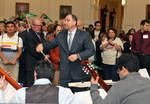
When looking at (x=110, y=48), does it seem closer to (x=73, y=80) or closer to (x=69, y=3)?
(x=73, y=80)

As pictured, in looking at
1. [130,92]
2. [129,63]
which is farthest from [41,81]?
[129,63]

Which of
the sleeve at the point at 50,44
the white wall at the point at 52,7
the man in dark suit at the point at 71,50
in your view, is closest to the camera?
the man in dark suit at the point at 71,50

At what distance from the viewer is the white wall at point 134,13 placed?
1505 cm

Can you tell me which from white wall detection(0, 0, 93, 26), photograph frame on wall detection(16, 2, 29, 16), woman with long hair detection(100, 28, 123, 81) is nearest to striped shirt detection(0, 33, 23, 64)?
woman with long hair detection(100, 28, 123, 81)

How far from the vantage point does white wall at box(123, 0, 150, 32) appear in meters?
15.1

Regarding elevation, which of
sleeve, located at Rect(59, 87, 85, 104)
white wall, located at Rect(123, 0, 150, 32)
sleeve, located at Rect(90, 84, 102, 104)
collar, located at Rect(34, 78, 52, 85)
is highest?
white wall, located at Rect(123, 0, 150, 32)

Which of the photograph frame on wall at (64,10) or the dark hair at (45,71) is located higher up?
the photograph frame on wall at (64,10)

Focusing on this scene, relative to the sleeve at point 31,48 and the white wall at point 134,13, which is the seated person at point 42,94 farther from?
the white wall at point 134,13

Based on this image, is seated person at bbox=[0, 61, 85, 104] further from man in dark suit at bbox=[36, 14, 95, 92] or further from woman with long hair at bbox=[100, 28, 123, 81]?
woman with long hair at bbox=[100, 28, 123, 81]

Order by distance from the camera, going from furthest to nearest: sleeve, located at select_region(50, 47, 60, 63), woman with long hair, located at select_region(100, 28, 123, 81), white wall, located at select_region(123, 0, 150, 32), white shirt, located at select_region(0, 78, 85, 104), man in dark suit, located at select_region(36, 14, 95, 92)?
white wall, located at select_region(123, 0, 150, 32), woman with long hair, located at select_region(100, 28, 123, 81), sleeve, located at select_region(50, 47, 60, 63), man in dark suit, located at select_region(36, 14, 95, 92), white shirt, located at select_region(0, 78, 85, 104)

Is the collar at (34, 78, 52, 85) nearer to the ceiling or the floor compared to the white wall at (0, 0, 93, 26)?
nearer to the floor

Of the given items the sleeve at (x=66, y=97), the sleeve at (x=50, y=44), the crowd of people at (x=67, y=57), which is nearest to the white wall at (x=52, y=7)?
the crowd of people at (x=67, y=57)

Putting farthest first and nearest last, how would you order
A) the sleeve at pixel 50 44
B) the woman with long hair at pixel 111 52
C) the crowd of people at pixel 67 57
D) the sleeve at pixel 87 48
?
the woman with long hair at pixel 111 52
the sleeve at pixel 50 44
the sleeve at pixel 87 48
the crowd of people at pixel 67 57

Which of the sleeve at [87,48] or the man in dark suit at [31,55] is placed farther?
the man in dark suit at [31,55]
